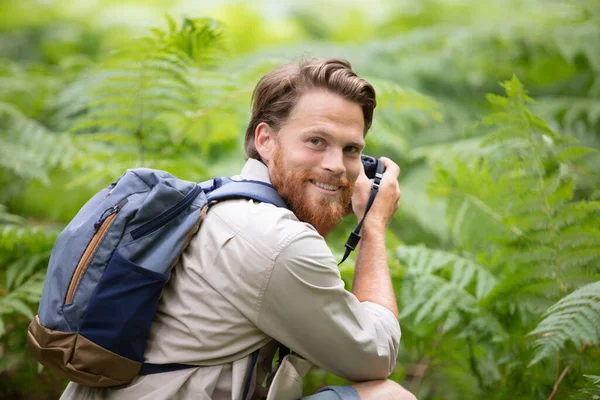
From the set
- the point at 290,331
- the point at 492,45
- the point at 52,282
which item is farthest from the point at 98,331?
the point at 492,45

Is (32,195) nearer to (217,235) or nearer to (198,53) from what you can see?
(198,53)

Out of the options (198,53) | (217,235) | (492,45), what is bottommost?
(217,235)

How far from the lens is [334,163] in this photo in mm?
2082

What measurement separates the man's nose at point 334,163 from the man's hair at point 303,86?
227 millimetres

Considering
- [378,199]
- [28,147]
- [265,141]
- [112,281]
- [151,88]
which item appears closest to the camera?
[112,281]

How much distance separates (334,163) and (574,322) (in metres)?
1.10

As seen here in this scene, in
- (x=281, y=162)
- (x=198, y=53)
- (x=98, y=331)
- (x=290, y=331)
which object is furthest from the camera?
(x=198, y=53)

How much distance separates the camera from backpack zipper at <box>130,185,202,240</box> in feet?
5.74

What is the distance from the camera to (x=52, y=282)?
5.76ft

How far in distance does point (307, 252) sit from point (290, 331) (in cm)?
27

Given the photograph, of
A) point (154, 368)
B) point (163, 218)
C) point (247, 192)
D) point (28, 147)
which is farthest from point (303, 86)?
point (28, 147)

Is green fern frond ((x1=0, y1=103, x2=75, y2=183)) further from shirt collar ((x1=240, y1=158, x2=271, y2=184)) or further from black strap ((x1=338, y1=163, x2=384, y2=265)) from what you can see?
black strap ((x1=338, y1=163, x2=384, y2=265))

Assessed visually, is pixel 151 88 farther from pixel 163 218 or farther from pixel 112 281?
pixel 112 281

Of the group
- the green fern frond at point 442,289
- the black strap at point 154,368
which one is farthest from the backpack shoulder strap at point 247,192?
the green fern frond at point 442,289
